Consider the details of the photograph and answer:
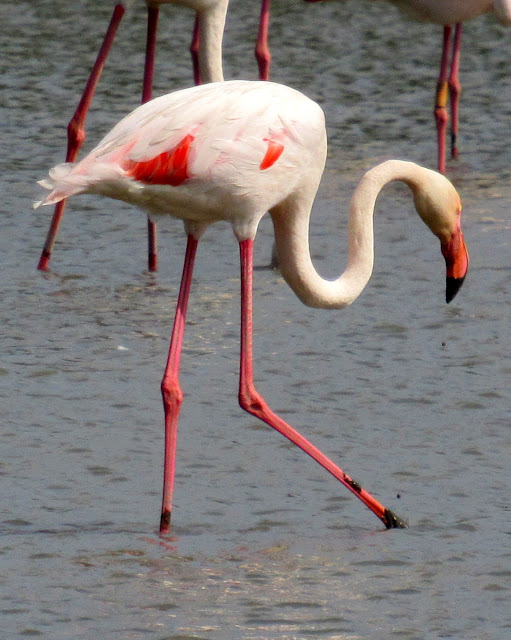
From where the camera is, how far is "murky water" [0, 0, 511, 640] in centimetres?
421

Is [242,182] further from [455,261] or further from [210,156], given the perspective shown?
[455,261]

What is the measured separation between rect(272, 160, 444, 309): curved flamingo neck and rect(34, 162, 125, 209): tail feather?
0.66 meters

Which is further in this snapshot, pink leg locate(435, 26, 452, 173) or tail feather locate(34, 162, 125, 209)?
pink leg locate(435, 26, 452, 173)

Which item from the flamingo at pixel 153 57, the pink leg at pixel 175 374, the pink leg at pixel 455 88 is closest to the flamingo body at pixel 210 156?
the pink leg at pixel 175 374

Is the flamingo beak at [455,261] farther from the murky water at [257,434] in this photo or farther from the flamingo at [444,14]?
the flamingo at [444,14]

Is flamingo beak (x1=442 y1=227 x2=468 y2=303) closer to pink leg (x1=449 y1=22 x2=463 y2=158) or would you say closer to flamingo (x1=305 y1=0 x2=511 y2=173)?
flamingo (x1=305 y1=0 x2=511 y2=173)

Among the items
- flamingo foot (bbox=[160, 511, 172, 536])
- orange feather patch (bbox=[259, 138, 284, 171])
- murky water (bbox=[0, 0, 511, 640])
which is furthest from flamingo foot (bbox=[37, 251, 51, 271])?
flamingo foot (bbox=[160, 511, 172, 536])

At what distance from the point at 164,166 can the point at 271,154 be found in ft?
1.16

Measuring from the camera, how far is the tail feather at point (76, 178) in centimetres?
474

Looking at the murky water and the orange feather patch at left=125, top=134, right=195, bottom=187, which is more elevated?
the orange feather patch at left=125, top=134, right=195, bottom=187

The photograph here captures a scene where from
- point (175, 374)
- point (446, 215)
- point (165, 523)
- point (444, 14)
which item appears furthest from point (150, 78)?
point (165, 523)

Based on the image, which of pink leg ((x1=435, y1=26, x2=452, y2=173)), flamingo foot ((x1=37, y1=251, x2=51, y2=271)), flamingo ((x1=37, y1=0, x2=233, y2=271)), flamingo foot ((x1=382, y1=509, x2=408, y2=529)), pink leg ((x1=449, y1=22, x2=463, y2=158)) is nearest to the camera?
flamingo foot ((x1=382, y1=509, x2=408, y2=529))

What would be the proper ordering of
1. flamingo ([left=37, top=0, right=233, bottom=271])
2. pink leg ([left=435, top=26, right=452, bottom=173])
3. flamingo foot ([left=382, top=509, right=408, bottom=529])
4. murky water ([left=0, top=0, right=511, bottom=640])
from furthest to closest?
pink leg ([left=435, top=26, right=452, bottom=173]), flamingo ([left=37, top=0, right=233, bottom=271]), flamingo foot ([left=382, top=509, right=408, bottom=529]), murky water ([left=0, top=0, right=511, bottom=640])

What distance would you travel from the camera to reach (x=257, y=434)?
5.57 meters
